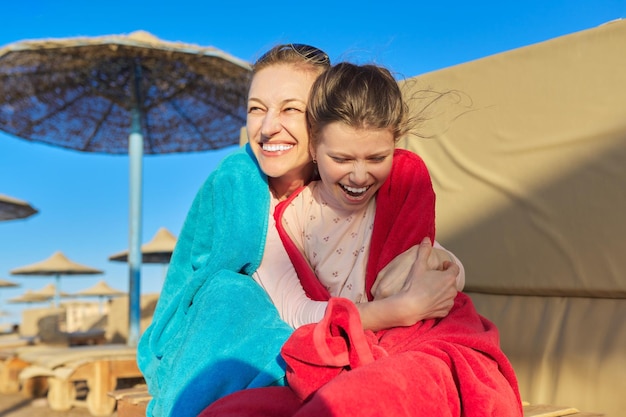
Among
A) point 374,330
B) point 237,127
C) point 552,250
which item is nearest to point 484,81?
point 552,250

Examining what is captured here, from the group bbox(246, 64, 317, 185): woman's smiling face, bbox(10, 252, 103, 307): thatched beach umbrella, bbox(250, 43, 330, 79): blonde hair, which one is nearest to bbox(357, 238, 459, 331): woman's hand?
bbox(246, 64, 317, 185): woman's smiling face

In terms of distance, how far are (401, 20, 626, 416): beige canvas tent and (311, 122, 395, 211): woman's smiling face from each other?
36.3 inches

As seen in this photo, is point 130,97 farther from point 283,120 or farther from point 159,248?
point 159,248

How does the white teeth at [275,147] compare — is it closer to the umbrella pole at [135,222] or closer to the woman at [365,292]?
the woman at [365,292]

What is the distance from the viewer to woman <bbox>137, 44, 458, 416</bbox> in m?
1.23

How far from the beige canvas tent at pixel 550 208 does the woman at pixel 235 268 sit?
31.3 inches

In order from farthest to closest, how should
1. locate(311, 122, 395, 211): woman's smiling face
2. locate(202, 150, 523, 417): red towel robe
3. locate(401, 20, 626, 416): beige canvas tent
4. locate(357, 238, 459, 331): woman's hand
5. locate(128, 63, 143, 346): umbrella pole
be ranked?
locate(128, 63, 143, 346): umbrella pole < locate(401, 20, 626, 416): beige canvas tent < locate(311, 122, 395, 211): woman's smiling face < locate(357, 238, 459, 331): woman's hand < locate(202, 150, 523, 417): red towel robe

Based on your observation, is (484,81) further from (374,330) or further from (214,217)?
(374,330)

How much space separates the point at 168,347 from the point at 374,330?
1.85 ft

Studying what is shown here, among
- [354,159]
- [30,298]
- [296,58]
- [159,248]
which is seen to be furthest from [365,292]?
[30,298]

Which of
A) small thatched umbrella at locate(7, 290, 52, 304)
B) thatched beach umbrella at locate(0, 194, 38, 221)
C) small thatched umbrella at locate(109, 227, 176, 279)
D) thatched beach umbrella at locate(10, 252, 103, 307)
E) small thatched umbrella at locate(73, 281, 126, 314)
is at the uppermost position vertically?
thatched beach umbrella at locate(0, 194, 38, 221)

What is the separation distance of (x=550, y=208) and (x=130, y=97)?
5.03 m

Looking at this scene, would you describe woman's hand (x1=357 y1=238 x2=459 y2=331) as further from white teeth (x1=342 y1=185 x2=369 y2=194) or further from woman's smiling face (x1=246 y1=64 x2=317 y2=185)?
woman's smiling face (x1=246 y1=64 x2=317 y2=185)

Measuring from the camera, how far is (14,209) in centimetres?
874
